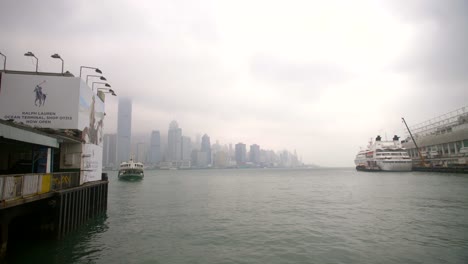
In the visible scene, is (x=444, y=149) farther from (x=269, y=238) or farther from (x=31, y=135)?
(x=31, y=135)

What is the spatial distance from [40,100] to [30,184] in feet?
38.0

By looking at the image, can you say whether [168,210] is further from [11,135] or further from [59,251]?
[11,135]

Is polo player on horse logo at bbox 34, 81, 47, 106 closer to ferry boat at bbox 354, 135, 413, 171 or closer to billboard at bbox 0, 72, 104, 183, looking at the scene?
billboard at bbox 0, 72, 104, 183

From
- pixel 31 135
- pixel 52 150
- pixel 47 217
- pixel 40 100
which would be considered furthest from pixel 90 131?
pixel 47 217

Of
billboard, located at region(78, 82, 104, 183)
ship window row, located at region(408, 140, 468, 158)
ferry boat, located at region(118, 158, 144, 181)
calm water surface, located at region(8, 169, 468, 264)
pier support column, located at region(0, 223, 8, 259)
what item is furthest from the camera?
ship window row, located at region(408, 140, 468, 158)

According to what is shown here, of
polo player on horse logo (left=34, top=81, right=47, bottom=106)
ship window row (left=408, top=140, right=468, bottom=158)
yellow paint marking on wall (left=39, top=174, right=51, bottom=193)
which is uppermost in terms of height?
polo player on horse logo (left=34, top=81, right=47, bottom=106)

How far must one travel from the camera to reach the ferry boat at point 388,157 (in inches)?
4569

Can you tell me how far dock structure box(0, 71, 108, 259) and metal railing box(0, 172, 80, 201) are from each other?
6 centimetres

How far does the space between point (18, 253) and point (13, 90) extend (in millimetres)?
14623

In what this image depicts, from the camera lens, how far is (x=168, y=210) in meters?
32.0

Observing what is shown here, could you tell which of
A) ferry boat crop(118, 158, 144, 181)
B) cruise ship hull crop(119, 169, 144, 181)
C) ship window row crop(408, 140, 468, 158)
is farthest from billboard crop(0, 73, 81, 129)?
ship window row crop(408, 140, 468, 158)

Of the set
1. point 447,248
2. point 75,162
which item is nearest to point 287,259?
point 447,248

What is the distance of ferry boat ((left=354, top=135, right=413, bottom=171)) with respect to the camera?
4569 inches

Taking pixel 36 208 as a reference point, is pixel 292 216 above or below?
below
